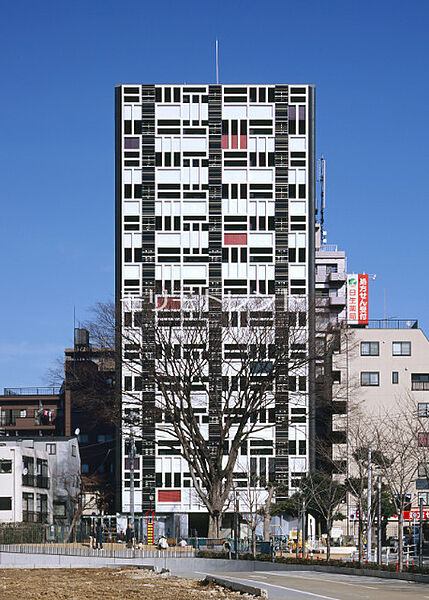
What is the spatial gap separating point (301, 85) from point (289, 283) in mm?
19448

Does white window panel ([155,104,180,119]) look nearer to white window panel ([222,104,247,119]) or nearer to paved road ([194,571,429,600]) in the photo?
white window panel ([222,104,247,119])

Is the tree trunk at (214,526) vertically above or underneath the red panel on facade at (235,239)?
underneath

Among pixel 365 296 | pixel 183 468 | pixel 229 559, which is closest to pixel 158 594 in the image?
pixel 229 559

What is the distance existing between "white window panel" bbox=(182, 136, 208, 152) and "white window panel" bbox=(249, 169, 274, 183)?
5392 mm

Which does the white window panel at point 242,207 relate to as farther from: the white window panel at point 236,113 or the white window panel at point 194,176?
A: the white window panel at point 236,113

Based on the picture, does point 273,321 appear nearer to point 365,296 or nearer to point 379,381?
point 379,381

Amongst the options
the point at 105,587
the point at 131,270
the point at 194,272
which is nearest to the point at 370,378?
the point at 194,272

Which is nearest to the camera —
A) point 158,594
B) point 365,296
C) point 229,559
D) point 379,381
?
point 158,594

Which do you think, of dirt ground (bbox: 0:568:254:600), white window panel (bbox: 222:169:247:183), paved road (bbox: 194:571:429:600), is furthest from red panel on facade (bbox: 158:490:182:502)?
paved road (bbox: 194:571:429:600)

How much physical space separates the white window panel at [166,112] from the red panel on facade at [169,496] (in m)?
35.4

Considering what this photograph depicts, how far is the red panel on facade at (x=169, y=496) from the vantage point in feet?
333

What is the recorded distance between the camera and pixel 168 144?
10594cm

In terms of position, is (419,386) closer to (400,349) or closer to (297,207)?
(400,349)

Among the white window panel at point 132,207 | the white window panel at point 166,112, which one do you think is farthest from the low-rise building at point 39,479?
the white window panel at point 166,112
